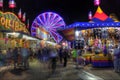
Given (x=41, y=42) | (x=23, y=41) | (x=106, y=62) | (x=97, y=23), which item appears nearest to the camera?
(x=106, y=62)

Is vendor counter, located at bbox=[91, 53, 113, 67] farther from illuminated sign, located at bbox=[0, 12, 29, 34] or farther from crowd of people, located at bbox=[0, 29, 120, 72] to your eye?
illuminated sign, located at bbox=[0, 12, 29, 34]

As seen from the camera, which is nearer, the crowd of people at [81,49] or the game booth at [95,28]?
the crowd of people at [81,49]

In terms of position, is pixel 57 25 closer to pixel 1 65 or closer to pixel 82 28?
pixel 82 28

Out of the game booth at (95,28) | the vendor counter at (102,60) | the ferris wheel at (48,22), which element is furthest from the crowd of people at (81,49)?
the ferris wheel at (48,22)

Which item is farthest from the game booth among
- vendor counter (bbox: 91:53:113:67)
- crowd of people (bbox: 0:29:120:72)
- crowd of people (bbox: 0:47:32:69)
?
crowd of people (bbox: 0:47:32:69)

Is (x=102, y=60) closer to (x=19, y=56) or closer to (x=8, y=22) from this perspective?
(x=19, y=56)

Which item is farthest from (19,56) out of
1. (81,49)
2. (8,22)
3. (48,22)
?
(48,22)

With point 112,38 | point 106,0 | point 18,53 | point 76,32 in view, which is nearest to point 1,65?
point 18,53

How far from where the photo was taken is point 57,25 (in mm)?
53500

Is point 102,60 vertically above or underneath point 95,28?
underneath

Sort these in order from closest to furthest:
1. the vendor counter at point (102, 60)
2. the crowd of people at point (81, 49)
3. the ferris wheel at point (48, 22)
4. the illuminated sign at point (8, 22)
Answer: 1. the crowd of people at point (81, 49)
2. the vendor counter at point (102, 60)
3. the illuminated sign at point (8, 22)
4. the ferris wheel at point (48, 22)

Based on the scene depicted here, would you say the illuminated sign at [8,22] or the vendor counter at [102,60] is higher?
the illuminated sign at [8,22]

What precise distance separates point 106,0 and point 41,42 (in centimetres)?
1553

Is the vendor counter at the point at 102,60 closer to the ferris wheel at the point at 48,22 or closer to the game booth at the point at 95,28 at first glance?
the game booth at the point at 95,28
